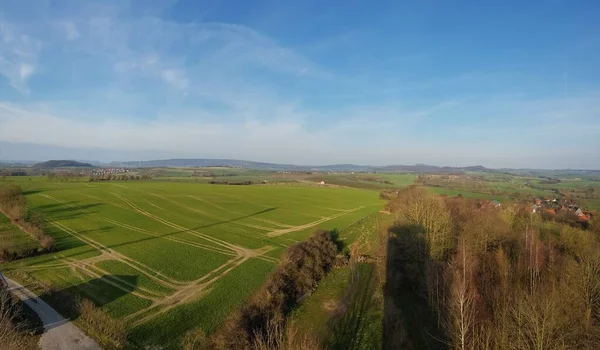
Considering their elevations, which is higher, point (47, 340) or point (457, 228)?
point (457, 228)

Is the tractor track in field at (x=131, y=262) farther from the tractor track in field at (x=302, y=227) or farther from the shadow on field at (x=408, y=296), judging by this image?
the tractor track in field at (x=302, y=227)

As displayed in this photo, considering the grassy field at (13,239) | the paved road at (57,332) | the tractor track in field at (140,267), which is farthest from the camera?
the grassy field at (13,239)

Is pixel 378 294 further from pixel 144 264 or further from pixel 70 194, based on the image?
pixel 70 194

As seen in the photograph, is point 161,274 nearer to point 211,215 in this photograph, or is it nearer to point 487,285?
point 487,285

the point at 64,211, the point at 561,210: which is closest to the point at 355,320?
the point at 64,211

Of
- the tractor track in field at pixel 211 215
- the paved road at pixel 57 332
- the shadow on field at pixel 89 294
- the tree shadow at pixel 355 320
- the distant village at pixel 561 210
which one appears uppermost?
the distant village at pixel 561 210

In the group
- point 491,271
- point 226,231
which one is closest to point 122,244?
point 226,231

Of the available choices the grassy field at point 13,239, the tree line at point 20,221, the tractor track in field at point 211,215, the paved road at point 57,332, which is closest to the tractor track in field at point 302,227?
the tractor track in field at point 211,215
